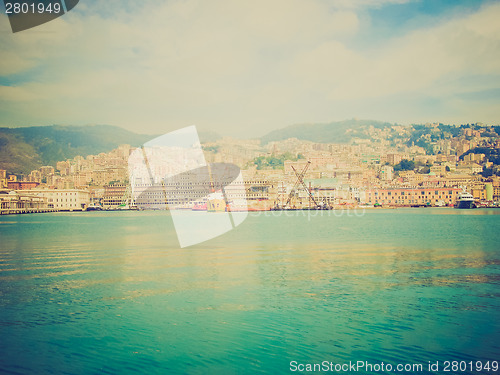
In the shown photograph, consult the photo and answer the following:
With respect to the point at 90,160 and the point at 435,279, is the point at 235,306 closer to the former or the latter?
the point at 435,279

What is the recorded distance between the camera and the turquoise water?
180 inches

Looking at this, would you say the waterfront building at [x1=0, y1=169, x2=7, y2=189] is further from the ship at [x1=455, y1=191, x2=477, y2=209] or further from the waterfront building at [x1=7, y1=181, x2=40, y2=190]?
the ship at [x1=455, y1=191, x2=477, y2=209]

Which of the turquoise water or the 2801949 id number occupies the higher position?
the turquoise water

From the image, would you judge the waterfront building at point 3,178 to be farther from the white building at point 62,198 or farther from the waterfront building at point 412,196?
the waterfront building at point 412,196

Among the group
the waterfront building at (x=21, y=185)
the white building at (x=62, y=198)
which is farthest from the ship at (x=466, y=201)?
the waterfront building at (x=21, y=185)

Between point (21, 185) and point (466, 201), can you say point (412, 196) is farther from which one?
point (21, 185)

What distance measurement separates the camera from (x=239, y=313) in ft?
20.1

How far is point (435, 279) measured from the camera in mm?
8219

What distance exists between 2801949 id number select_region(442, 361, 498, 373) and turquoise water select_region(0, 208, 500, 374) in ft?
0.37

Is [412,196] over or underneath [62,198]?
underneath

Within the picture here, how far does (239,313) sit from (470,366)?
300cm

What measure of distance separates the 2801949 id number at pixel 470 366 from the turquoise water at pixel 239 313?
0.37 feet

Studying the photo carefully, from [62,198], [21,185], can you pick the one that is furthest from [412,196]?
[21,185]

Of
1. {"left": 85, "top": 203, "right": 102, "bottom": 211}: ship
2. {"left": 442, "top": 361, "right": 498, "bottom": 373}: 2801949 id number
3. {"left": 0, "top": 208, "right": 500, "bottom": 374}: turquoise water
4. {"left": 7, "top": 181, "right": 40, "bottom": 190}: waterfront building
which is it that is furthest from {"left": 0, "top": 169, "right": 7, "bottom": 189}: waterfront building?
{"left": 442, "top": 361, "right": 498, "bottom": 373}: 2801949 id number
